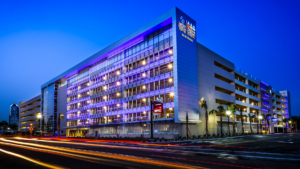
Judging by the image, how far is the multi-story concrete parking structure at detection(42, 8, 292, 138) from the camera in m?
55.9

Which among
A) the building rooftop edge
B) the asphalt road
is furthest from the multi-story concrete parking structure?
the asphalt road

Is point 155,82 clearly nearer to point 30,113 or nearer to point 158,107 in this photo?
point 158,107

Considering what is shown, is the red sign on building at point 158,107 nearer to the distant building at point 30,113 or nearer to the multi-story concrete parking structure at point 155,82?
the multi-story concrete parking structure at point 155,82

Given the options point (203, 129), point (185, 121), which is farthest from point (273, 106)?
point (185, 121)

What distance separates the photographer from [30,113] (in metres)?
152

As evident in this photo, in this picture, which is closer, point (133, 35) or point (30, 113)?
point (133, 35)

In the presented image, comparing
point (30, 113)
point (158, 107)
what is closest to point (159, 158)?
point (158, 107)

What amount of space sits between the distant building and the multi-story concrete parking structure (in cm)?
6082

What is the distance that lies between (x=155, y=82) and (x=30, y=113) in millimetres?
124041

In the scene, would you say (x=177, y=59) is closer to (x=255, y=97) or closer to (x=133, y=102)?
(x=133, y=102)

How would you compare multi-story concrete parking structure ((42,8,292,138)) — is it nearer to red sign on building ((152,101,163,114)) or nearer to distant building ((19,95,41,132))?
red sign on building ((152,101,163,114))

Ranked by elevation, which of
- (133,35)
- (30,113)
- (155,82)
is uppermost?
(133,35)

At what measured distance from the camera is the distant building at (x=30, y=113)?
141 m

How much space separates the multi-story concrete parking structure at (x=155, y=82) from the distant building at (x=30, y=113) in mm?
60815
